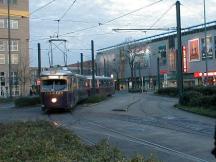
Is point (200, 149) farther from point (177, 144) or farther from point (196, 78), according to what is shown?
point (196, 78)

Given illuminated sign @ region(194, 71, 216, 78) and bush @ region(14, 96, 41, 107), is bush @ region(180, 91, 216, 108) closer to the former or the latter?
bush @ region(14, 96, 41, 107)

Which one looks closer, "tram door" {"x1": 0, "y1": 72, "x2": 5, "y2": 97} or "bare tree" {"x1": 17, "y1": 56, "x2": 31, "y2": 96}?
"bare tree" {"x1": 17, "y1": 56, "x2": 31, "y2": 96}

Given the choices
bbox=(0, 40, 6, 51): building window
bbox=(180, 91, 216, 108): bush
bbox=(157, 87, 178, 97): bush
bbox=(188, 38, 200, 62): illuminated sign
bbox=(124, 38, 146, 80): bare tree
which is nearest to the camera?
bbox=(180, 91, 216, 108): bush

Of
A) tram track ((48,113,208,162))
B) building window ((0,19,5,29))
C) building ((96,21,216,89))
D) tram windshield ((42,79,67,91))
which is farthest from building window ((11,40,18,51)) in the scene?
tram track ((48,113,208,162))

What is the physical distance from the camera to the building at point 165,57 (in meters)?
104

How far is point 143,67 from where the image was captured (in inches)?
5113

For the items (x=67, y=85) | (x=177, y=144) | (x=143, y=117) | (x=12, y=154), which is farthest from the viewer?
(x=67, y=85)

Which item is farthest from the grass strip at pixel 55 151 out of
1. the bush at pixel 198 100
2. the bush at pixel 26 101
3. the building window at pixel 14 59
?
the building window at pixel 14 59

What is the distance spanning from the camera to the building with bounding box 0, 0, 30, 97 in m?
104

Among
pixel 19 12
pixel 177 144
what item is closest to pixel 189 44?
pixel 19 12

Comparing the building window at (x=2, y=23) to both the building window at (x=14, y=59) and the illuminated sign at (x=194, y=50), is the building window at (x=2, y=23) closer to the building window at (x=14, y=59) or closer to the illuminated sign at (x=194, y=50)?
the building window at (x=14, y=59)

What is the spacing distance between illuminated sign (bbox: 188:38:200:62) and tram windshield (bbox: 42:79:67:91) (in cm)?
7058

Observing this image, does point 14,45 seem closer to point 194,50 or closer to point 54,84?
point 194,50

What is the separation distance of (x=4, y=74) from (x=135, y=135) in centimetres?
8982
